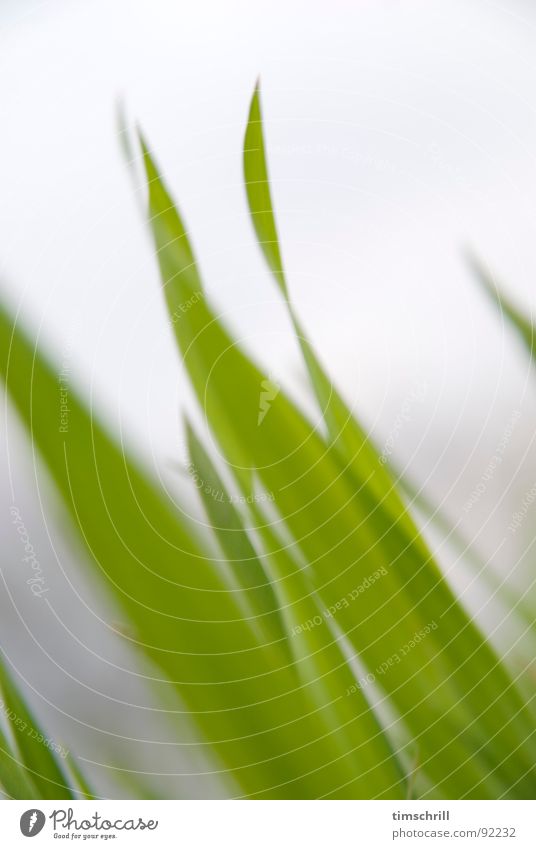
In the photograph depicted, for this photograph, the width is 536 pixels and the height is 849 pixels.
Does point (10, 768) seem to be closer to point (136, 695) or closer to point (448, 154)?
point (136, 695)


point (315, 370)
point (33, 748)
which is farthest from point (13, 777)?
point (315, 370)

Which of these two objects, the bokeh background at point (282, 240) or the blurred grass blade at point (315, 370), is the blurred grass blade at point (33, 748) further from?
the blurred grass blade at point (315, 370)

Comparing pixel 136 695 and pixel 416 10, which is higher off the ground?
pixel 416 10

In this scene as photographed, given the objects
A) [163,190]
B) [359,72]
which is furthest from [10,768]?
[359,72]

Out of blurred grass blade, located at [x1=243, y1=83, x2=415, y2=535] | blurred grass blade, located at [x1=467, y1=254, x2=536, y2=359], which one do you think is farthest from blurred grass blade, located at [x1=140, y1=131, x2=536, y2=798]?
blurred grass blade, located at [x1=467, y1=254, x2=536, y2=359]

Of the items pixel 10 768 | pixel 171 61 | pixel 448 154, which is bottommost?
pixel 10 768
